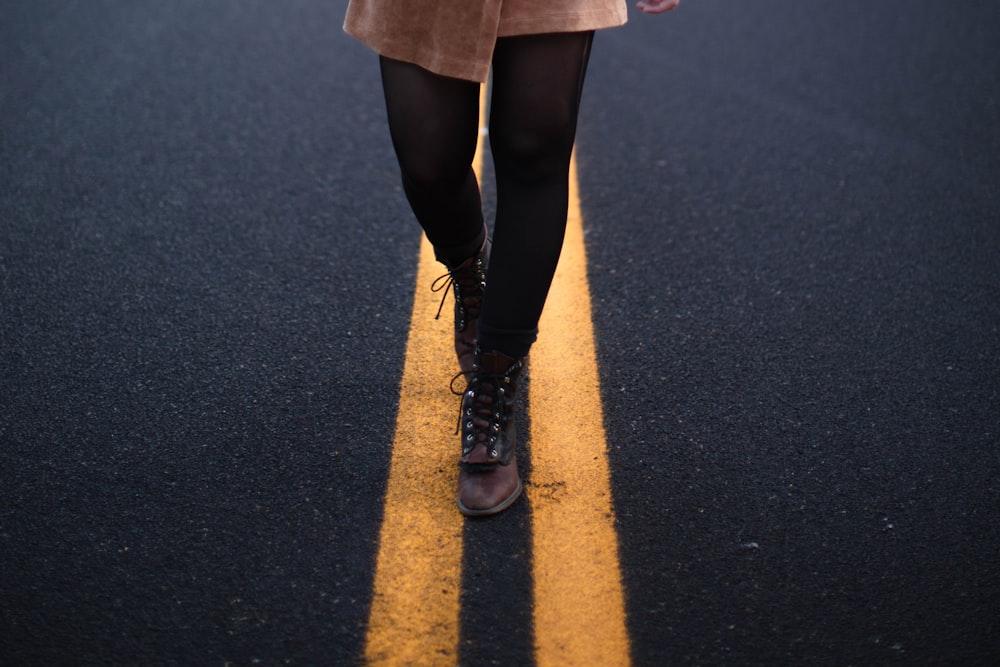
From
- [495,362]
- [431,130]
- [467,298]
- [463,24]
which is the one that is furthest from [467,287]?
[463,24]

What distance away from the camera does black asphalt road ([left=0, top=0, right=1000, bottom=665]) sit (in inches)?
68.4

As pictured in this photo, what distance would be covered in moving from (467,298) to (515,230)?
44 cm

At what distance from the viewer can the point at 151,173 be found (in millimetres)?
3207

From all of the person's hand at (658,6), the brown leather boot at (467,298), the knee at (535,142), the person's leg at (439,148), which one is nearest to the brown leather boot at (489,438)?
the brown leather boot at (467,298)

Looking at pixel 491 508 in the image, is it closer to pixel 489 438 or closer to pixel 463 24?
pixel 489 438

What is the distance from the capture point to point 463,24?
171 cm

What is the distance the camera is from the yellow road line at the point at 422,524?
1675mm

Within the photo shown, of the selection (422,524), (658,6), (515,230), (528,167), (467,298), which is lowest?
(422,524)

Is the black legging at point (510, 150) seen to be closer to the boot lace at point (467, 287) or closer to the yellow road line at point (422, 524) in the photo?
the boot lace at point (467, 287)

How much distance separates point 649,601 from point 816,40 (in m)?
3.43

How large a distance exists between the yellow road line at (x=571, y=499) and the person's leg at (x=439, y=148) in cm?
41

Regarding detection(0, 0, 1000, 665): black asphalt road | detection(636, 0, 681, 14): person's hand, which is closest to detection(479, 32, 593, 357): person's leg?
detection(636, 0, 681, 14): person's hand

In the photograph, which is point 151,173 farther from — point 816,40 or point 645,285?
point 816,40

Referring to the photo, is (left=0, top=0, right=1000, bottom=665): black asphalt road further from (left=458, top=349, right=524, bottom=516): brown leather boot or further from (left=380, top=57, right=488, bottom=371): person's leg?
(left=380, top=57, right=488, bottom=371): person's leg
